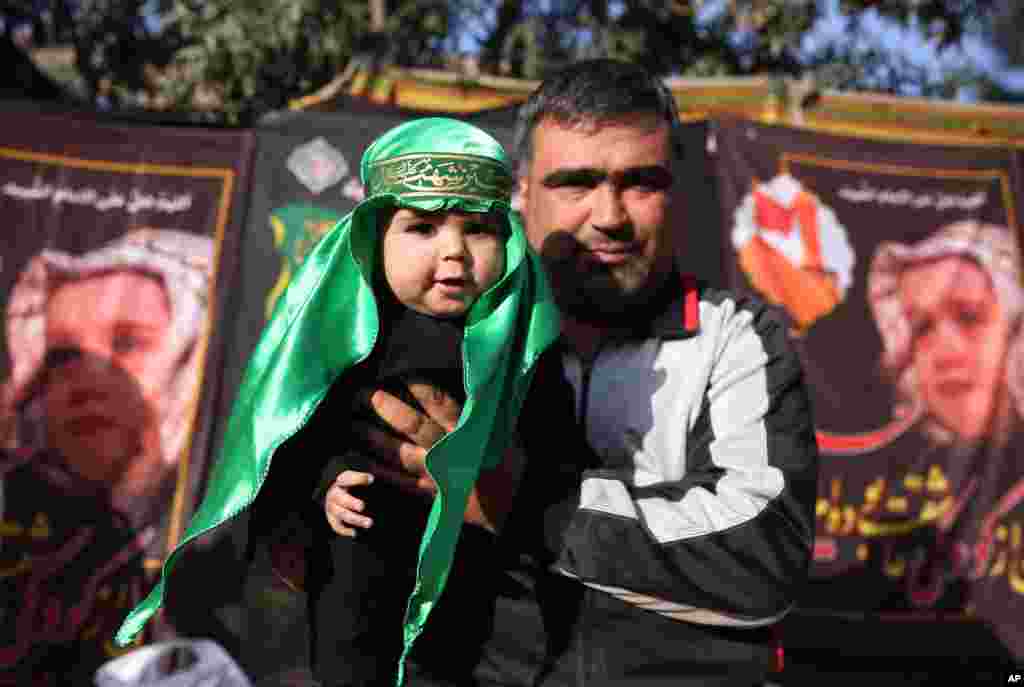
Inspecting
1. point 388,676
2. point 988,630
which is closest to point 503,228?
point 388,676

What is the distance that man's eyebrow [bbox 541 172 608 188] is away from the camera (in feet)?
5.73

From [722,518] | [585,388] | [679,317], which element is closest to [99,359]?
[585,388]

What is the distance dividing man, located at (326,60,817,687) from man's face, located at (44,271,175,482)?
275cm

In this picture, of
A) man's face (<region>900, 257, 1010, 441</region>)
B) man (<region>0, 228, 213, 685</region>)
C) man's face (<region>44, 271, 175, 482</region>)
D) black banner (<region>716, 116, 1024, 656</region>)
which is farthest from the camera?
man's face (<region>900, 257, 1010, 441</region>)

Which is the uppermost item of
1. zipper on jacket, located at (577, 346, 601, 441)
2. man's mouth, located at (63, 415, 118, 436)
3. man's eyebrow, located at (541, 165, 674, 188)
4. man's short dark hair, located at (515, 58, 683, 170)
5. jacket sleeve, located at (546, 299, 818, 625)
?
man's short dark hair, located at (515, 58, 683, 170)

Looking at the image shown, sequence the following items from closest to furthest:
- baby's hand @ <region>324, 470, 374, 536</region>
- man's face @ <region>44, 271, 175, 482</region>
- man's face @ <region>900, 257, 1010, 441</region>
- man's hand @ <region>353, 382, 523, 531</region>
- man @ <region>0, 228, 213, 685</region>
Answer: baby's hand @ <region>324, 470, 374, 536</region>, man's hand @ <region>353, 382, 523, 531</region>, man @ <region>0, 228, 213, 685</region>, man's face @ <region>44, 271, 175, 482</region>, man's face @ <region>900, 257, 1010, 441</region>

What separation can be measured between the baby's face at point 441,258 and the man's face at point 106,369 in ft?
9.92

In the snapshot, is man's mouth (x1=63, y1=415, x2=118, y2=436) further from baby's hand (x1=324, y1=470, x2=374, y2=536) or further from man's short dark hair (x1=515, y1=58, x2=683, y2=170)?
baby's hand (x1=324, y1=470, x2=374, y2=536)

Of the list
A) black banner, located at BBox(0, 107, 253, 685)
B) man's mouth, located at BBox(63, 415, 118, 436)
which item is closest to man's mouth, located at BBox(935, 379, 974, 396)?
black banner, located at BBox(0, 107, 253, 685)

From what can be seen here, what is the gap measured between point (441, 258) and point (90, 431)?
3143 millimetres

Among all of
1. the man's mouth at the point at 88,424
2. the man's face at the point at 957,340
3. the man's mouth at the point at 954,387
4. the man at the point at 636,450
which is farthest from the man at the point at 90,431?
the man's mouth at the point at 954,387

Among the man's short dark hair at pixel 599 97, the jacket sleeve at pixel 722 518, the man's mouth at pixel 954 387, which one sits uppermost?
the man's short dark hair at pixel 599 97

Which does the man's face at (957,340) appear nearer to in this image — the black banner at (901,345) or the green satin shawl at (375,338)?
the black banner at (901,345)

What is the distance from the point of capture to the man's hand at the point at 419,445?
4.83 ft
